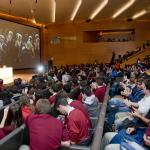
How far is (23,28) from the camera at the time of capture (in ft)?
55.8

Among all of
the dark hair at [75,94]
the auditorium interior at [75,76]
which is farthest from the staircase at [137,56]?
the dark hair at [75,94]

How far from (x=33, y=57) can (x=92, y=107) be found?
14636 millimetres

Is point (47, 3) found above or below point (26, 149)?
above

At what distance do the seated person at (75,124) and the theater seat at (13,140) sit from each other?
1.82 ft

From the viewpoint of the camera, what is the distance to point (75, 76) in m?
9.03

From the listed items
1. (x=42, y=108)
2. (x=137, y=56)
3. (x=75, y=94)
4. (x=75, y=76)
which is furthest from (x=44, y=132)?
(x=137, y=56)

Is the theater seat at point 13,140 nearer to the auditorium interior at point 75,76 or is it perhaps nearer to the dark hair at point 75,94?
the auditorium interior at point 75,76

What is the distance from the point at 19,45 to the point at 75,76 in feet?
28.4

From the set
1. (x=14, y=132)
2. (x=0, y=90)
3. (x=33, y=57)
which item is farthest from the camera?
(x=33, y=57)

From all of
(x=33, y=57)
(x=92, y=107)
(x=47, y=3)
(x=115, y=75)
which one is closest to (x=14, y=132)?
(x=92, y=107)

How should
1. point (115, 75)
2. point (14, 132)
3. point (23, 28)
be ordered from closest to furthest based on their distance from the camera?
point (14, 132) < point (115, 75) < point (23, 28)

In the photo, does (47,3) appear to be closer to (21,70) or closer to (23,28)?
(23,28)

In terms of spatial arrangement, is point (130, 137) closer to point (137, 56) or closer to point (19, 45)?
point (137, 56)

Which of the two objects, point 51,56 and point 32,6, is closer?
point 32,6
